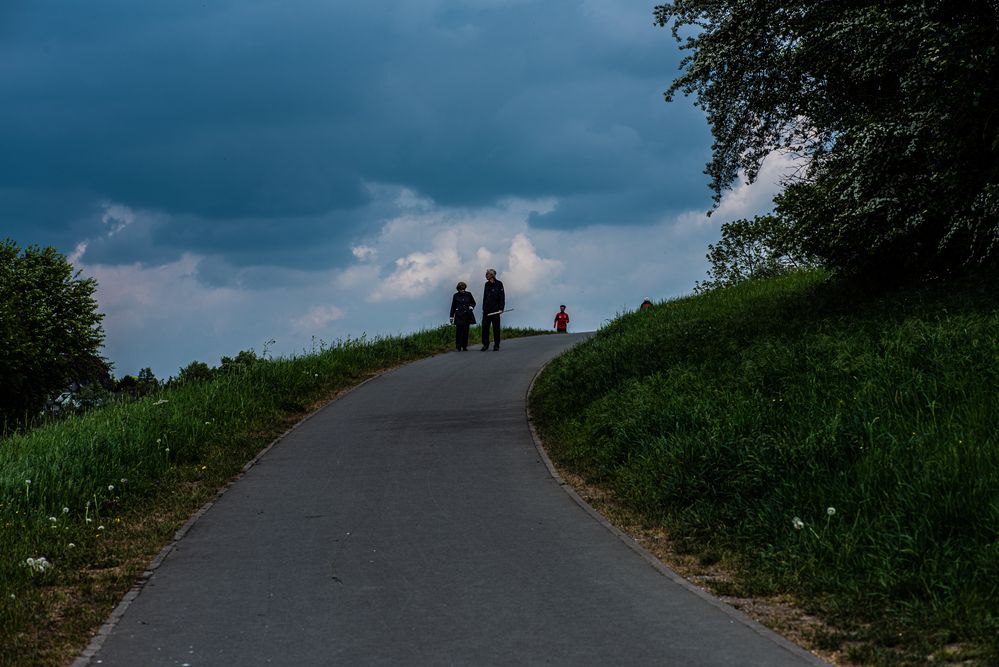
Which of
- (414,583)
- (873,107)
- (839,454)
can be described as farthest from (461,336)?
(414,583)

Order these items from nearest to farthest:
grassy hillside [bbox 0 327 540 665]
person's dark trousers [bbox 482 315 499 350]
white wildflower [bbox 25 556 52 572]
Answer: grassy hillside [bbox 0 327 540 665]
white wildflower [bbox 25 556 52 572]
person's dark trousers [bbox 482 315 499 350]

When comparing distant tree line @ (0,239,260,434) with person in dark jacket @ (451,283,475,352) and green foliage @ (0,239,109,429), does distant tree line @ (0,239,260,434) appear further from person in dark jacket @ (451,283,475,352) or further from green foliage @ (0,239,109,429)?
person in dark jacket @ (451,283,475,352)

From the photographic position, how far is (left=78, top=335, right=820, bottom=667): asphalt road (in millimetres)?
5582

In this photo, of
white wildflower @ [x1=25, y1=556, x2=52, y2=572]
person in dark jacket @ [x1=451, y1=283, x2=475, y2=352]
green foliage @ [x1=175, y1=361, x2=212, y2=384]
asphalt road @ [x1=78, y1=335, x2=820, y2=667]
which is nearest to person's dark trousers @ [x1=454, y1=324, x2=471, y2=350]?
person in dark jacket @ [x1=451, y1=283, x2=475, y2=352]

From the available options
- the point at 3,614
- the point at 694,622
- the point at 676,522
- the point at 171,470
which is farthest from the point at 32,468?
the point at 694,622

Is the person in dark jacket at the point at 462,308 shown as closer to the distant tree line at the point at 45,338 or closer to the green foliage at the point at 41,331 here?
the distant tree line at the point at 45,338

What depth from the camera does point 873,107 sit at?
55.7 ft

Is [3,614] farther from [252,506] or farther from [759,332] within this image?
[759,332]

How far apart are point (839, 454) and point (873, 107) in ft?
34.7

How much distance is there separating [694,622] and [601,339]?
17.9 meters

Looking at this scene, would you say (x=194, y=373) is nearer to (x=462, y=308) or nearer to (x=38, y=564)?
(x=462, y=308)

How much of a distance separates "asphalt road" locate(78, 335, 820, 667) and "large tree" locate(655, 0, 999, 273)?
23.3 feet

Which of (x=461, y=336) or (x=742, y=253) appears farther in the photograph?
(x=742, y=253)

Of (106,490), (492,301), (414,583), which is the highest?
(492,301)
